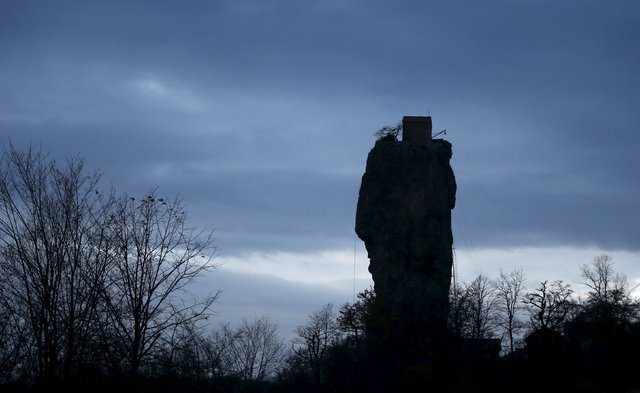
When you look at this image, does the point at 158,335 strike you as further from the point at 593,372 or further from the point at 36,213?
the point at 593,372

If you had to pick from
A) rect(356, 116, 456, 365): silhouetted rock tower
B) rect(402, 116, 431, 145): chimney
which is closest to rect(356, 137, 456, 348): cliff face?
rect(356, 116, 456, 365): silhouetted rock tower

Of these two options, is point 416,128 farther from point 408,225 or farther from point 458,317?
point 458,317

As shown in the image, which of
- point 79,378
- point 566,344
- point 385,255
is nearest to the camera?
point 79,378

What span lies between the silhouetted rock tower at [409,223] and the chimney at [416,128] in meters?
0.06

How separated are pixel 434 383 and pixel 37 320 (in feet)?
70.1

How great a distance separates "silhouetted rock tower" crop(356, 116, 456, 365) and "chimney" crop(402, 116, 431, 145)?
0.21 ft

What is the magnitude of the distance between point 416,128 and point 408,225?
6.49 meters

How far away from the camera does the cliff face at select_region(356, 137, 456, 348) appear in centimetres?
4394

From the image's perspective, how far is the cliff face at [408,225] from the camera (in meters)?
43.9

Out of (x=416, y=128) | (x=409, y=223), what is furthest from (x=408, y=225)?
(x=416, y=128)

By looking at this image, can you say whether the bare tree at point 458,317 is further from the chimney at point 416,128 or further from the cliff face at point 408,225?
the chimney at point 416,128

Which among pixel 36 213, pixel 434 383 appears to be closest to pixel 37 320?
pixel 36 213

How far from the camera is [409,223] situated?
45.9 meters

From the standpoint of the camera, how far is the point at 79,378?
15000 mm
